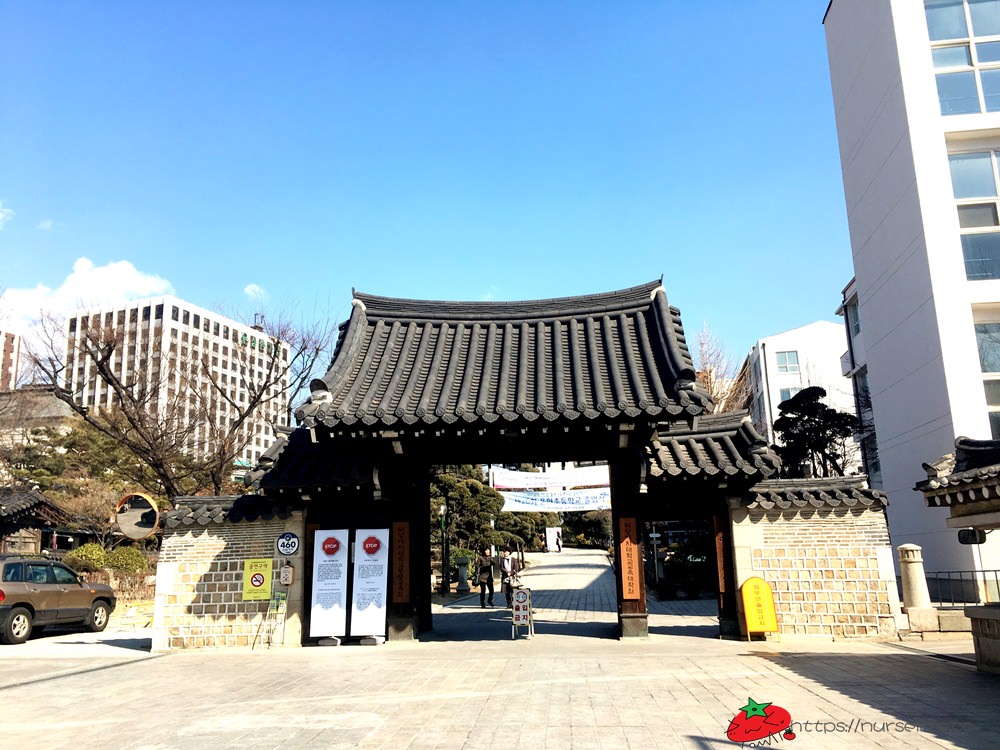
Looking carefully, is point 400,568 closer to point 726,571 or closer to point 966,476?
point 726,571

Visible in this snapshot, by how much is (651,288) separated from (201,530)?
34.1 feet

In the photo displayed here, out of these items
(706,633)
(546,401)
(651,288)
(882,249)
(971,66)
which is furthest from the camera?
(882,249)

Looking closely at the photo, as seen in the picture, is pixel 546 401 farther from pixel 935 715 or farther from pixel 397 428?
pixel 935 715

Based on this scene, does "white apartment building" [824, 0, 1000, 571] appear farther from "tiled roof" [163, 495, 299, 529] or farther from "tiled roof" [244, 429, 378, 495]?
"tiled roof" [163, 495, 299, 529]

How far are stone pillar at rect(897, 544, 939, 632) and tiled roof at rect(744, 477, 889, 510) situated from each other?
1971 millimetres

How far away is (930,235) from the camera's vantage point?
19.9 meters

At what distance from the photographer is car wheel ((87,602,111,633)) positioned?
56.3 feet

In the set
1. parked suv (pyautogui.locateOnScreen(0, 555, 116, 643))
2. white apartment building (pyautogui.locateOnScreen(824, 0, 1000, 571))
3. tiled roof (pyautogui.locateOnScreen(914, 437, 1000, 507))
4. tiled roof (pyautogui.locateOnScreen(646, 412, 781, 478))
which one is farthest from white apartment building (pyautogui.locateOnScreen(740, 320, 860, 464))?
parked suv (pyautogui.locateOnScreen(0, 555, 116, 643))

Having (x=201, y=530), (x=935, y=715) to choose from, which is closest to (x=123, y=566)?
(x=201, y=530)

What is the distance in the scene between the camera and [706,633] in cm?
1355

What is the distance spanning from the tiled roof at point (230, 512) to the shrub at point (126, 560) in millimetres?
14051

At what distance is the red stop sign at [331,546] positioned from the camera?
12.7 meters

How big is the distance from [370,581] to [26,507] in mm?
18619

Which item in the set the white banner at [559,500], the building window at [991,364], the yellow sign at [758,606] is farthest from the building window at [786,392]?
the yellow sign at [758,606]
